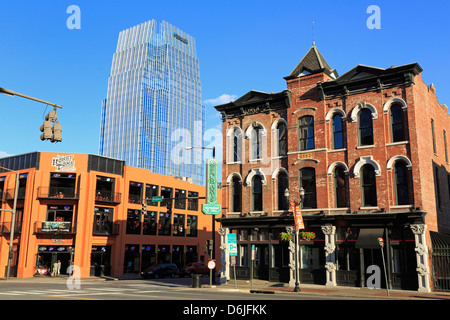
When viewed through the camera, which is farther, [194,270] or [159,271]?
[194,270]

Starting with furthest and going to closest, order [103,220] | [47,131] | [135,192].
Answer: [135,192]
[103,220]
[47,131]

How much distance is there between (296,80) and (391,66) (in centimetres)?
690

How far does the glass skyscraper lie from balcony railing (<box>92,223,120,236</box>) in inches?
3693

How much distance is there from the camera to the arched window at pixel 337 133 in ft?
95.5

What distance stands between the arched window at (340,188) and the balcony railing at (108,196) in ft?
87.2

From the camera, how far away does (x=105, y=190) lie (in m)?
46.4

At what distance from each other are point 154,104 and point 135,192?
312 feet

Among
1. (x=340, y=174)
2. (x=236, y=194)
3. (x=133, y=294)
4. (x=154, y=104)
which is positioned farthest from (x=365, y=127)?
(x=154, y=104)

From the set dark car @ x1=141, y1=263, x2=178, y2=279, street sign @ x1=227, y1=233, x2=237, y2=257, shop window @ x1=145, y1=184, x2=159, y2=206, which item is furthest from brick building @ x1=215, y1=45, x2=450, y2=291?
shop window @ x1=145, y1=184, x2=159, y2=206

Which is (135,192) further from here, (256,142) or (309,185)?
(309,185)

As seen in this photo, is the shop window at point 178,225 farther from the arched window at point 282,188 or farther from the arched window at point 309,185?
the arched window at point 309,185

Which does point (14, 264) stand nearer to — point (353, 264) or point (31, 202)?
point (31, 202)

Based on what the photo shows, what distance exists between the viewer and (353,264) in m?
26.9

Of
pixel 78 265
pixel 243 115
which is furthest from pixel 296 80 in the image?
pixel 78 265
